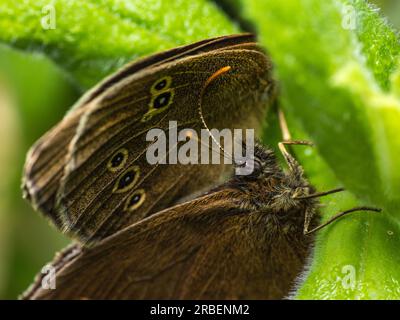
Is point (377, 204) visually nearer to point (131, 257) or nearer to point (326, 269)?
point (326, 269)

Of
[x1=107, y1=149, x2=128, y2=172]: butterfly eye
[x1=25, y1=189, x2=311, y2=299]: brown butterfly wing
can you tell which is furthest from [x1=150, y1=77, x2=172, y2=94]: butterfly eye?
[x1=25, y1=189, x2=311, y2=299]: brown butterfly wing

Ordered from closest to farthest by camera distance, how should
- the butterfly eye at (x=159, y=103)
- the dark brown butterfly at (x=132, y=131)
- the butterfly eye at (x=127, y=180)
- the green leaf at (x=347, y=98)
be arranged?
the green leaf at (x=347, y=98), the dark brown butterfly at (x=132, y=131), the butterfly eye at (x=159, y=103), the butterfly eye at (x=127, y=180)

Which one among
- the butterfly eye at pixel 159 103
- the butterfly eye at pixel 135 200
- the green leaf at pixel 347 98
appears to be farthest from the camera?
the butterfly eye at pixel 135 200

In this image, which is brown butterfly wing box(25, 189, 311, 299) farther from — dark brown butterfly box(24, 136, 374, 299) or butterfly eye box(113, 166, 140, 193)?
butterfly eye box(113, 166, 140, 193)

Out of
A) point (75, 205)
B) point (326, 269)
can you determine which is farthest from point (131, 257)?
point (326, 269)

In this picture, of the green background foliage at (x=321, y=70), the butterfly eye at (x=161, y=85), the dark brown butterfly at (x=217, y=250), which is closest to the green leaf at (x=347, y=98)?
the green background foliage at (x=321, y=70)

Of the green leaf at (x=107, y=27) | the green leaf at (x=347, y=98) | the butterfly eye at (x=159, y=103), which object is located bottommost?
the green leaf at (x=347, y=98)

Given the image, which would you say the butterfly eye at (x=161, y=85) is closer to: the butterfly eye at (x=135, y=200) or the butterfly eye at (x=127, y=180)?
the butterfly eye at (x=127, y=180)
